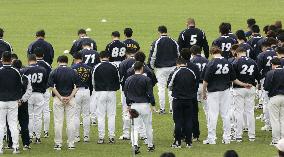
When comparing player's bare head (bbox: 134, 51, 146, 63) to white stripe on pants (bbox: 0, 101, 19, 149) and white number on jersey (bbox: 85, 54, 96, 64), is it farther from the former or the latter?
white stripe on pants (bbox: 0, 101, 19, 149)

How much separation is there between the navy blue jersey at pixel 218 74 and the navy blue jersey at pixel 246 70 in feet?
1.42

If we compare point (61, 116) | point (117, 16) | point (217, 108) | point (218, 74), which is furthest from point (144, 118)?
point (117, 16)

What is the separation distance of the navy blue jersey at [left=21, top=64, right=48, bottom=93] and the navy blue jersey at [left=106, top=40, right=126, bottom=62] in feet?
11.4

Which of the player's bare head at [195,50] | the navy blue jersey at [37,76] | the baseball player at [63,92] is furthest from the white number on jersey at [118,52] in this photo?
the baseball player at [63,92]

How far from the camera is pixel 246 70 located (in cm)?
2406

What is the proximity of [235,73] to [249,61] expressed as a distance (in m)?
0.49

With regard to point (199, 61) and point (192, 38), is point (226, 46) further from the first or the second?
point (199, 61)

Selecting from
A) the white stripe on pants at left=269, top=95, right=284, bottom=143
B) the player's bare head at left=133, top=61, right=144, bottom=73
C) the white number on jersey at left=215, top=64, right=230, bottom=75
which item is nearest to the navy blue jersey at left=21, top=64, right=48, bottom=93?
the player's bare head at left=133, top=61, right=144, bottom=73

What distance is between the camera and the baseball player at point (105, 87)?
79.4 feet

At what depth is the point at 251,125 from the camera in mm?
24328

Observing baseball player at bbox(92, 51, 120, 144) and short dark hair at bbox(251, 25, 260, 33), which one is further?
short dark hair at bbox(251, 25, 260, 33)

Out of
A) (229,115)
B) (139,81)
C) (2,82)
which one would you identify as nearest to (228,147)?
(229,115)

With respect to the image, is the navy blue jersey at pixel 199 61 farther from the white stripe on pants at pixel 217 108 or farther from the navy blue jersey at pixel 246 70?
the white stripe on pants at pixel 217 108

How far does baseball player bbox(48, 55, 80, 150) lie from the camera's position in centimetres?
2330
